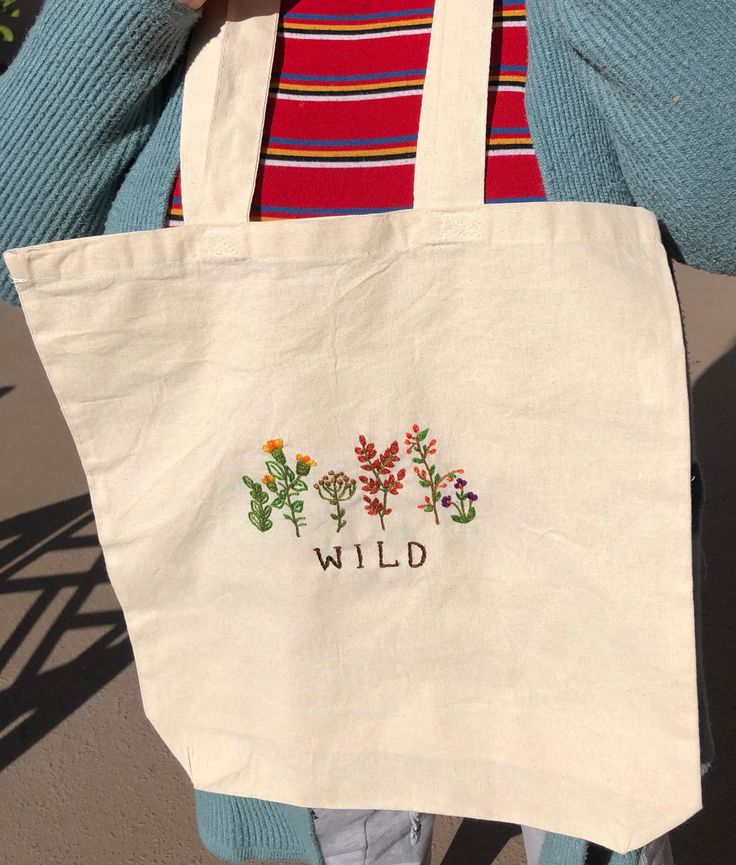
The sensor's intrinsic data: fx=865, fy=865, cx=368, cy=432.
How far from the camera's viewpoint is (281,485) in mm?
715

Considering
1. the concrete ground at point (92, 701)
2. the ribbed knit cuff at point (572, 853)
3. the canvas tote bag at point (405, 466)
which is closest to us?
the canvas tote bag at point (405, 466)

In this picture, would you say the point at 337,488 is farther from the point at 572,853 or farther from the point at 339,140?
the point at 572,853

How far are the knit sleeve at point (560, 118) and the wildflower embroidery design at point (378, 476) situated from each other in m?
0.24

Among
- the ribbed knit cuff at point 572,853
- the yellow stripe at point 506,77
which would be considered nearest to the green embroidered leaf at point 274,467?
the yellow stripe at point 506,77

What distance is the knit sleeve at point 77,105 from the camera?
671mm

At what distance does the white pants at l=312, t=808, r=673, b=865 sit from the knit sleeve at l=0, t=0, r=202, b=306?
678 mm

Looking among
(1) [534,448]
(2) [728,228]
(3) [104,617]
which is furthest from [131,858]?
(2) [728,228]

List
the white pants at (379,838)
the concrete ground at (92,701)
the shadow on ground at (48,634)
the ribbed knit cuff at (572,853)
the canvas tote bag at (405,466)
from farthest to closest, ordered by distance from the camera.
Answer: the shadow on ground at (48,634)
the concrete ground at (92,701)
the white pants at (379,838)
the ribbed knit cuff at (572,853)
the canvas tote bag at (405,466)

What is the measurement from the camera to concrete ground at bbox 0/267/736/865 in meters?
1.57

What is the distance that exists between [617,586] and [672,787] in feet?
0.58

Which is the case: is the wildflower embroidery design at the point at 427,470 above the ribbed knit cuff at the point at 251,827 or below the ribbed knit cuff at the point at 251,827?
above

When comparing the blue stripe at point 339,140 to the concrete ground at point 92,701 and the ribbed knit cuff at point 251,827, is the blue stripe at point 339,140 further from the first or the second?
the concrete ground at point 92,701

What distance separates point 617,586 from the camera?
690 millimetres

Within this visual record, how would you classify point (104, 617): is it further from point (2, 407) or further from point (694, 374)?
point (694, 374)
